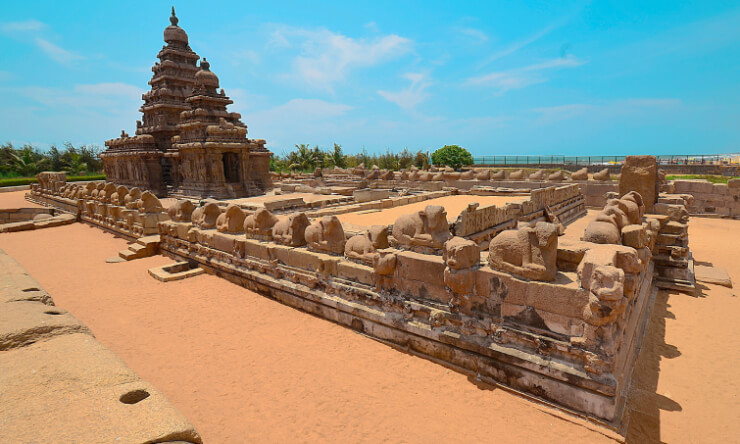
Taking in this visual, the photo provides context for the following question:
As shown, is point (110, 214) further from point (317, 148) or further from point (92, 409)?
point (317, 148)

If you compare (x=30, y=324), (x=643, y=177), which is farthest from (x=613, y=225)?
(x=30, y=324)

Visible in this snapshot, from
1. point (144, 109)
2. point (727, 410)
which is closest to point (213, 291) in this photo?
point (727, 410)

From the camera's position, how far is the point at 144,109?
23344 millimetres

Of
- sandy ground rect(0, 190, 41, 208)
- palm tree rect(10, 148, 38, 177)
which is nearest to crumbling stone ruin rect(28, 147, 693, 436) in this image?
sandy ground rect(0, 190, 41, 208)

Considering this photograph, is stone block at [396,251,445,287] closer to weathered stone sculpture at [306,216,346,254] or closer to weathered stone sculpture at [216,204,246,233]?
weathered stone sculpture at [306,216,346,254]

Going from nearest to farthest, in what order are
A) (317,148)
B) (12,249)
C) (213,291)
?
(213,291) → (12,249) → (317,148)

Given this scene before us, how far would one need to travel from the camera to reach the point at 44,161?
116 ft

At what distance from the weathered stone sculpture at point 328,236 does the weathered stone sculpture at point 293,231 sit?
0.54 metres

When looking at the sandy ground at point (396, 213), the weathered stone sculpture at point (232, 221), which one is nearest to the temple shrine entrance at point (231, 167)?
the sandy ground at point (396, 213)

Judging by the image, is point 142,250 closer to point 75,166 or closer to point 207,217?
point 207,217

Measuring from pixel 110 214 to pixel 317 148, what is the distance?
26.4m

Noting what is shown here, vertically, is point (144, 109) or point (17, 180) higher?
point (144, 109)

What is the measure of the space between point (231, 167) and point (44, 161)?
27.6m

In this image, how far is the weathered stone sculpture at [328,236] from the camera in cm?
619
